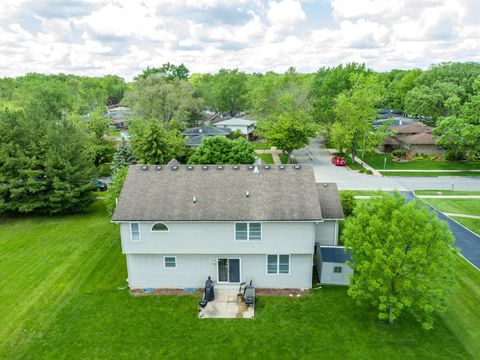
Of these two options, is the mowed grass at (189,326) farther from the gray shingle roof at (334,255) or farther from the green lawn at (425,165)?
the green lawn at (425,165)

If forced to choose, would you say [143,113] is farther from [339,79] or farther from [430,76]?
[430,76]

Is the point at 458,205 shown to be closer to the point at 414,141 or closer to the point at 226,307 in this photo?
the point at 414,141

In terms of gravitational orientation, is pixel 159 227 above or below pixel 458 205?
above

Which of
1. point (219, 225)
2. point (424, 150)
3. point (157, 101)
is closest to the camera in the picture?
point (219, 225)

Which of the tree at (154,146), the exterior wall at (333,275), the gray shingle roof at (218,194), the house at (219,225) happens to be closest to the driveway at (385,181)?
the tree at (154,146)

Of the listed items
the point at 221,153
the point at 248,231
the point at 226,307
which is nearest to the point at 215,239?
the point at 248,231
